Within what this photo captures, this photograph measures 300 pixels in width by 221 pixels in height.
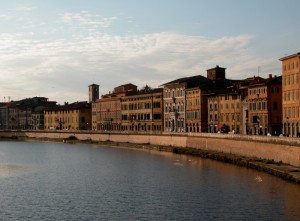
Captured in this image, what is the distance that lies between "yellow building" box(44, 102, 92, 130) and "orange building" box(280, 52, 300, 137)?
304 ft

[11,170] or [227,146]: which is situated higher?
[227,146]

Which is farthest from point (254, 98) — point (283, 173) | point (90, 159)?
point (283, 173)

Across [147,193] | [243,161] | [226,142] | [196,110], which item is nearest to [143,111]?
[196,110]

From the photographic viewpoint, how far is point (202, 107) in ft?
379

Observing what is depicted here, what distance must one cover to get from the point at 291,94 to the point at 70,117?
334ft

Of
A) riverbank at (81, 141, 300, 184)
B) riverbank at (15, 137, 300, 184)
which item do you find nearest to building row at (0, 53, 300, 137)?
riverbank at (15, 137, 300, 184)

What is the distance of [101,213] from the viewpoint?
42.6 metres

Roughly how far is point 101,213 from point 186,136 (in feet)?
201

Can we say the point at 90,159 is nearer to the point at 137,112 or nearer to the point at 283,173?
the point at 283,173

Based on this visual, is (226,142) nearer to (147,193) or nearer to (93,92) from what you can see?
(147,193)

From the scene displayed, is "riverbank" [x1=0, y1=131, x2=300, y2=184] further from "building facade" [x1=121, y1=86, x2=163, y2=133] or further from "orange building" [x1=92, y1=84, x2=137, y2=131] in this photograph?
"orange building" [x1=92, y1=84, x2=137, y2=131]

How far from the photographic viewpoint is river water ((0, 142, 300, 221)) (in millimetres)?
42000

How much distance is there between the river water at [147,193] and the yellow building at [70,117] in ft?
308

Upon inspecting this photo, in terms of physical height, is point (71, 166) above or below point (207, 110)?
below
